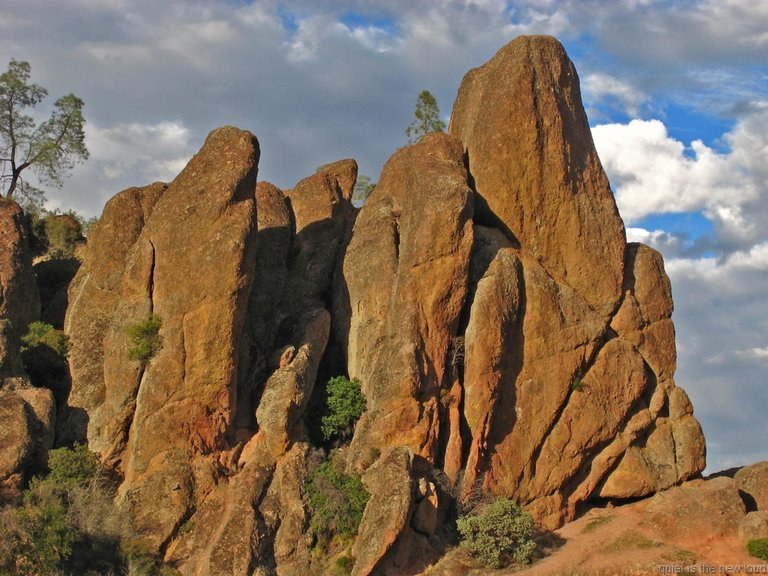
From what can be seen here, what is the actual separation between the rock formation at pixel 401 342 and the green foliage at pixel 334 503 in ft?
1.39

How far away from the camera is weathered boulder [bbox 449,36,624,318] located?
1419 inches

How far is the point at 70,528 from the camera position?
28.1m

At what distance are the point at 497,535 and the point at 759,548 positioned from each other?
870cm

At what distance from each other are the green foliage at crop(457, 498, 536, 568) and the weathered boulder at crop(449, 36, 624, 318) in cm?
961

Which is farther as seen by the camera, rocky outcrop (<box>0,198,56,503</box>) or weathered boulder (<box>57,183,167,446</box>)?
weathered boulder (<box>57,183,167,446</box>)

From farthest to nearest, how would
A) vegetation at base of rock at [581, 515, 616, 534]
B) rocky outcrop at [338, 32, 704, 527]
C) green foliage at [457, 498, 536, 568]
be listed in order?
vegetation at base of rock at [581, 515, 616, 534], rocky outcrop at [338, 32, 704, 527], green foliage at [457, 498, 536, 568]

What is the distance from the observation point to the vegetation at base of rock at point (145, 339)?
32406 millimetres

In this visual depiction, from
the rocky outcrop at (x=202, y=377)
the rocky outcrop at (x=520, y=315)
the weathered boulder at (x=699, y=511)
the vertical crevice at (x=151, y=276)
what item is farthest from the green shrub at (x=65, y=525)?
the weathered boulder at (x=699, y=511)

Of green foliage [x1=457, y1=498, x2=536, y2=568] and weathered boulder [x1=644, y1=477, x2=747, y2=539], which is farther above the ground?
weathered boulder [x1=644, y1=477, x2=747, y2=539]

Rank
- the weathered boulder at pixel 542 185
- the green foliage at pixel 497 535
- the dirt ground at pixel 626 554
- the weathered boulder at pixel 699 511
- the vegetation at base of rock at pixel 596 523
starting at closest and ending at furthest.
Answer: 1. the dirt ground at pixel 626 554
2. the green foliage at pixel 497 535
3. the weathered boulder at pixel 699 511
4. the vegetation at base of rock at pixel 596 523
5. the weathered boulder at pixel 542 185

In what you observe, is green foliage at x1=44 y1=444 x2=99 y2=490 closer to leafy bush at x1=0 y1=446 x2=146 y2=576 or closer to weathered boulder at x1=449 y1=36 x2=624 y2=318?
leafy bush at x1=0 y1=446 x2=146 y2=576

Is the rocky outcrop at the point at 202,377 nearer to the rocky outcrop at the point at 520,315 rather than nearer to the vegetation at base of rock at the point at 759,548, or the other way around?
the rocky outcrop at the point at 520,315

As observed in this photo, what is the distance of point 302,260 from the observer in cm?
3906

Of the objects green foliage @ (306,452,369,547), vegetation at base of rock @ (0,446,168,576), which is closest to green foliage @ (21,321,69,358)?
vegetation at base of rock @ (0,446,168,576)
